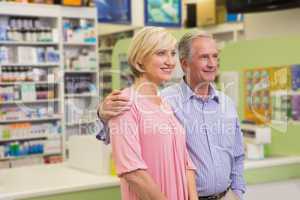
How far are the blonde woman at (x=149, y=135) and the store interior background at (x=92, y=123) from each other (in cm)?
93

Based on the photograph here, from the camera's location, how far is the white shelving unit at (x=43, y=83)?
743 centimetres

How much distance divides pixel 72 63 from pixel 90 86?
19.7 inches

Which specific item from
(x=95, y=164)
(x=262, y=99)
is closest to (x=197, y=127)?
(x=95, y=164)

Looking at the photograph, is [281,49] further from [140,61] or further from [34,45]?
[34,45]

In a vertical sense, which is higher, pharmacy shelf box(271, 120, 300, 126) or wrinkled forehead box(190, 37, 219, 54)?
wrinkled forehead box(190, 37, 219, 54)

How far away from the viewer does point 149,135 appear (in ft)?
6.68

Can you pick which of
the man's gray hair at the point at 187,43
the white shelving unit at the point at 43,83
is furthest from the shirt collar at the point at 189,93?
the white shelving unit at the point at 43,83

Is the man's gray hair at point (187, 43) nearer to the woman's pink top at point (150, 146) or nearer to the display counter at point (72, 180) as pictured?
the woman's pink top at point (150, 146)

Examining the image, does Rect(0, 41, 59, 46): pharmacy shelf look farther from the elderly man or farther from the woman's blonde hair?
the woman's blonde hair

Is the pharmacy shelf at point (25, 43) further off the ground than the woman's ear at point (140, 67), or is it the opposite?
the pharmacy shelf at point (25, 43)

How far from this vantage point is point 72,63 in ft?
26.2

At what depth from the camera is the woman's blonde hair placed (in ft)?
6.72

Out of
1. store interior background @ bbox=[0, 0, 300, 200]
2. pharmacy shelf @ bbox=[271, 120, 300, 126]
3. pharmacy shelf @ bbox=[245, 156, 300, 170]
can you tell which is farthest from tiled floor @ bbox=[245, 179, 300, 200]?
pharmacy shelf @ bbox=[271, 120, 300, 126]

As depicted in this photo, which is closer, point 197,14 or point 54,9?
point 54,9
